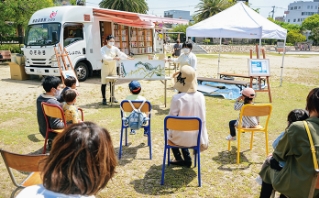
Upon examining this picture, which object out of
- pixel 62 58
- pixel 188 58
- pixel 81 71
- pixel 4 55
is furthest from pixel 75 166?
pixel 4 55

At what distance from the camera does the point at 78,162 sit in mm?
1111

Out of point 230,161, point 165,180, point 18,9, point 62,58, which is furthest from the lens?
point 18,9

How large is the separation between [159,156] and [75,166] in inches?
119

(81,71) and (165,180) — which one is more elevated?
(81,71)

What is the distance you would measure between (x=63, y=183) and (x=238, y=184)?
2672mm

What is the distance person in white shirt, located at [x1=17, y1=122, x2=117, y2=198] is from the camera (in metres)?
1.09

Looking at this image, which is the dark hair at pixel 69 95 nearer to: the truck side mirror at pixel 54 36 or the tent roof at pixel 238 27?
the tent roof at pixel 238 27

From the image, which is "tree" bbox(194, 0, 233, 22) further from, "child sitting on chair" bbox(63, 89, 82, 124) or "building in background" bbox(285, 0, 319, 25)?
"building in background" bbox(285, 0, 319, 25)

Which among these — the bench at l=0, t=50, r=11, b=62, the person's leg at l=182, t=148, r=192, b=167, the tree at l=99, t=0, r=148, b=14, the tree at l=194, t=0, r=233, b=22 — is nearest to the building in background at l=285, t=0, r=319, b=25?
the tree at l=194, t=0, r=233, b=22

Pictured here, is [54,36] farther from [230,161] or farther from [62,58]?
[230,161]

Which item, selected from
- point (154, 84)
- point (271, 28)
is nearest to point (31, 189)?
point (271, 28)

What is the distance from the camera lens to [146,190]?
311cm

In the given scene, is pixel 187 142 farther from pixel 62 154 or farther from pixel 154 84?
pixel 154 84

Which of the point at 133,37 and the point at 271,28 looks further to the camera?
the point at 133,37
